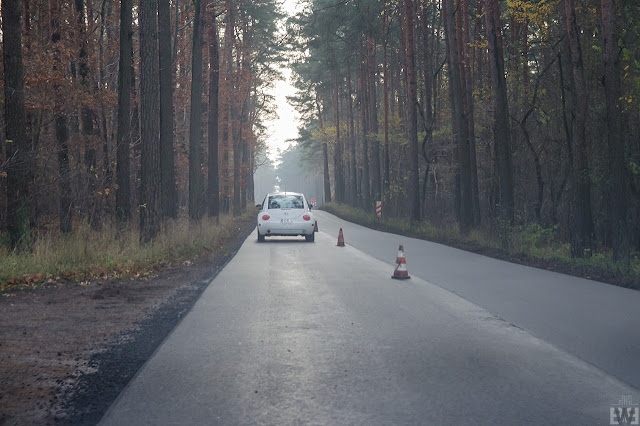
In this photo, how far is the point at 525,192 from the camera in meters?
27.0

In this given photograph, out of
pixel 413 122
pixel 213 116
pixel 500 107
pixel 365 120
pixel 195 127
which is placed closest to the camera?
pixel 500 107

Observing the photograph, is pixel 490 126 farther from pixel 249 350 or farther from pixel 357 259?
pixel 249 350

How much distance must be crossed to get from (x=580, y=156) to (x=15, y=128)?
14196 millimetres

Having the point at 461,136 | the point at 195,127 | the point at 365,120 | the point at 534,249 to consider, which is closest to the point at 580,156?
the point at 534,249

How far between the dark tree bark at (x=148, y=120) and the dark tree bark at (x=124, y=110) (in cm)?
63

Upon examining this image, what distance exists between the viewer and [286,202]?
24766 millimetres

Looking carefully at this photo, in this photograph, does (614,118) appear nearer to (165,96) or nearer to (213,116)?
(165,96)

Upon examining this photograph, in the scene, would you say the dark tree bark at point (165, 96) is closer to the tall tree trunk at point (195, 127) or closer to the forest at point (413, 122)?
the forest at point (413, 122)

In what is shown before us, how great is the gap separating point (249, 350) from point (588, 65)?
16.6 m

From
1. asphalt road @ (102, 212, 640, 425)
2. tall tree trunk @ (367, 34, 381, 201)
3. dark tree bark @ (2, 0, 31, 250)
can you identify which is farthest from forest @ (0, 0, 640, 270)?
tall tree trunk @ (367, 34, 381, 201)

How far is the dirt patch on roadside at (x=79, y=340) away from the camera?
525 centimetres

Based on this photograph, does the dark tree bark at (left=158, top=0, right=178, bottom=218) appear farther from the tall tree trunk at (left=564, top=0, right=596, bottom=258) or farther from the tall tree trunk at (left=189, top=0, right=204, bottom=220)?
the tall tree trunk at (left=564, top=0, right=596, bottom=258)

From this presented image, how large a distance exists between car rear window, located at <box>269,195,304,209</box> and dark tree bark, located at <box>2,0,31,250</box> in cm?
1032

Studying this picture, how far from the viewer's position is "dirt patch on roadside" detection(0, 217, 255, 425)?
5246mm
